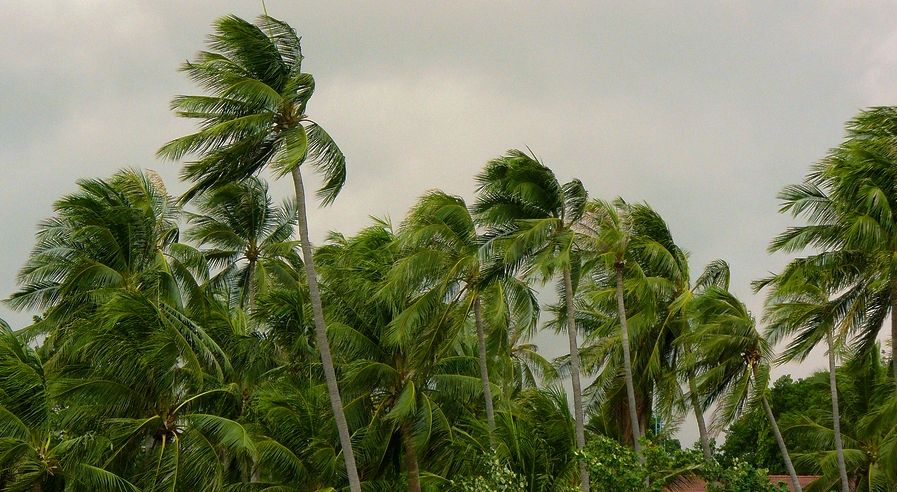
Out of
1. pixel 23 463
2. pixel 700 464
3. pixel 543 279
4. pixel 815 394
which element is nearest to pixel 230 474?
pixel 23 463

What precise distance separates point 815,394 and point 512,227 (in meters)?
27.7

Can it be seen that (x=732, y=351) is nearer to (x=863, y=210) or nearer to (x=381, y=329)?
(x=863, y=210)

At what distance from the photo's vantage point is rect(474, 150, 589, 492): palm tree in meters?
23.1

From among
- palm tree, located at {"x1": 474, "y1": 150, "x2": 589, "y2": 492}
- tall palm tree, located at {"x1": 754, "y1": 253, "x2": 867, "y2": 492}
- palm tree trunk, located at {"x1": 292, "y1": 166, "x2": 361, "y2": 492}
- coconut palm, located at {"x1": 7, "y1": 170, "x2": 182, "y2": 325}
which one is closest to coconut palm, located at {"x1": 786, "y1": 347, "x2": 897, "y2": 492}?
tall palm tree, located at {"x1": 754, "y1": 253, "x2": 867, "y2": 492}

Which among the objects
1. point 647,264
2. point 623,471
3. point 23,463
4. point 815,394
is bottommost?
point 23,463

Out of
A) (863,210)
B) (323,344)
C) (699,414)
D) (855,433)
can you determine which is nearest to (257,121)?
(323,344)

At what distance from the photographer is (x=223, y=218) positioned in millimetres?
32250

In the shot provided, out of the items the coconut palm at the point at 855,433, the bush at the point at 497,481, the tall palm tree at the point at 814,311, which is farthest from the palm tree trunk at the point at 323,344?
the coconut palm at the point at 855,433

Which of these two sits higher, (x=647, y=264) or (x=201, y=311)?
(x=647, y=264)

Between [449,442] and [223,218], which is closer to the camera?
[449,442]

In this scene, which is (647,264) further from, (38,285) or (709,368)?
(38,285)

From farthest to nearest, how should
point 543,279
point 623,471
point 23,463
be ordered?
point 543,279, point 623,471, point 23,463

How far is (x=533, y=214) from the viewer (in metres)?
23.9

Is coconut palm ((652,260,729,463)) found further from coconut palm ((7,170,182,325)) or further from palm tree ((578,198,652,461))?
coconut palm ((7,170,182,325))
